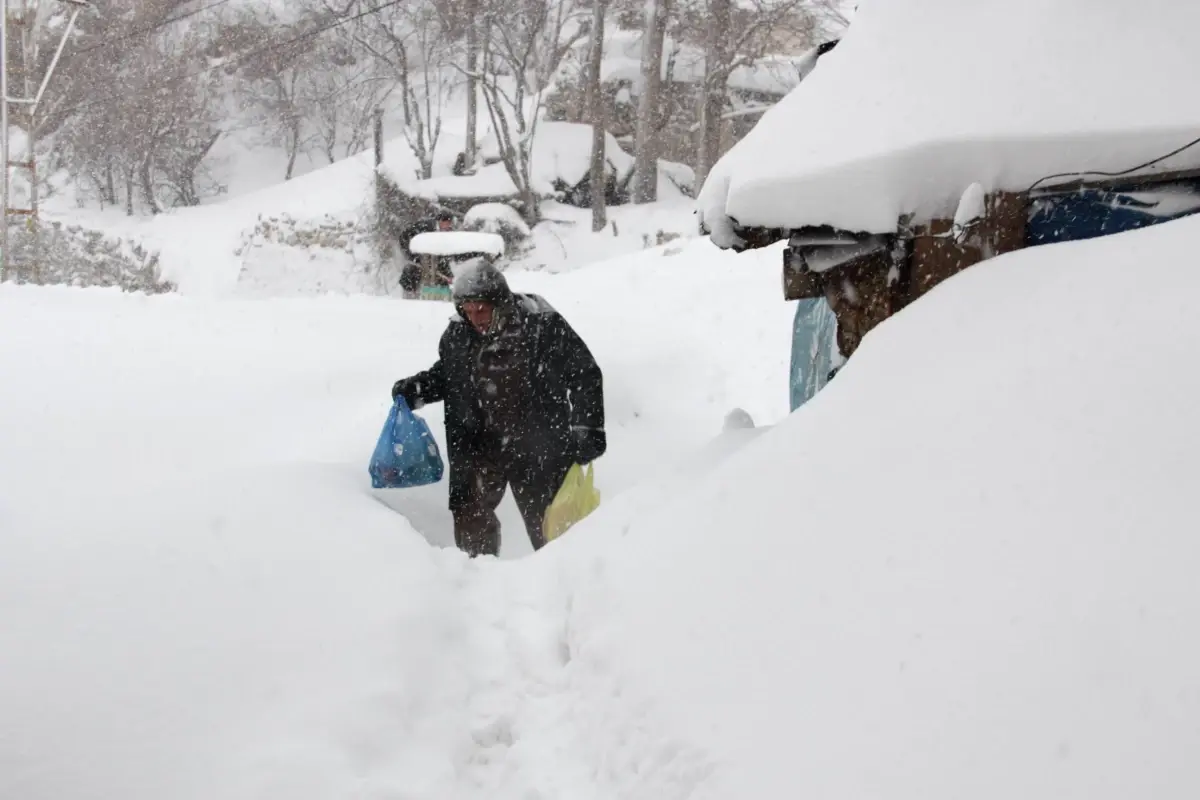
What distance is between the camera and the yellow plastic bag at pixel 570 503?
4.23 m

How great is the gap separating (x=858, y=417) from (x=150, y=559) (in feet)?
6.99

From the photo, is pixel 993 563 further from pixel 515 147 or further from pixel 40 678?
pixel 515 147

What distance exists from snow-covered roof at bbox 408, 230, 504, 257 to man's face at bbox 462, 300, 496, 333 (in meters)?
12.0

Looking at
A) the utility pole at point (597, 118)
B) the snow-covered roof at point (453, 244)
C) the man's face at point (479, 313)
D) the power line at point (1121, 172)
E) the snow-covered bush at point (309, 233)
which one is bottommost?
the man's face at point (479, 313)

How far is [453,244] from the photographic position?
52.5 ft

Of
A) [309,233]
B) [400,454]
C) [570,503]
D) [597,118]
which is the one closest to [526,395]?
[570,503]

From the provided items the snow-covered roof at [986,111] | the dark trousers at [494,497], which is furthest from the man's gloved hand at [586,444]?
the snow-covered roof at [986,111]

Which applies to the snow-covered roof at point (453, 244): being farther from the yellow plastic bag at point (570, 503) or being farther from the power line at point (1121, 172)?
the power line at point (1121, 172)

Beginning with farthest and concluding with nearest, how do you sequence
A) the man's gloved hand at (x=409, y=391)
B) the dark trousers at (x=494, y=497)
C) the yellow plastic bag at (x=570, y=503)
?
the man's gloved hand at (x=409, y=391), the dark trousers at (x=494, y=497), the yellow plastic bag at (x=570, y=503)

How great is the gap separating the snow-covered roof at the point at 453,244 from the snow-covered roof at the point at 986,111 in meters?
13.3

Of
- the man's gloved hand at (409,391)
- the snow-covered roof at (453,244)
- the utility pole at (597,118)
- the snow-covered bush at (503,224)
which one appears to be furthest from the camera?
the snow-covered bush at (503,224)

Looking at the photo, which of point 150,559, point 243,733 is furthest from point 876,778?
point 150,559

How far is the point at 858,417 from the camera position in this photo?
2.36 m

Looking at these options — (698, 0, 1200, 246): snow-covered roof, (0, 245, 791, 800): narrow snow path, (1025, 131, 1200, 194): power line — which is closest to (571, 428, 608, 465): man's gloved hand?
(0, 245, 791, 800): narrow snow path
